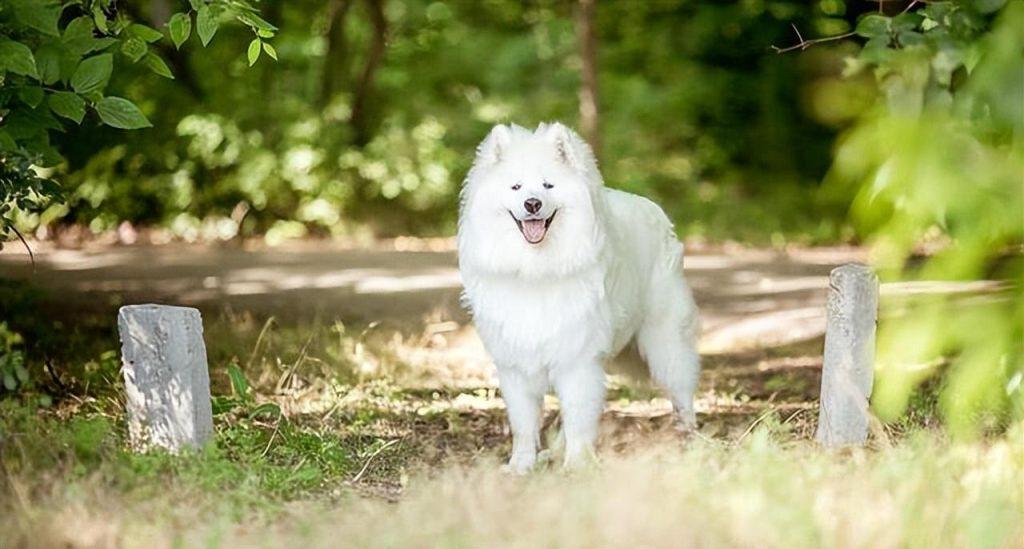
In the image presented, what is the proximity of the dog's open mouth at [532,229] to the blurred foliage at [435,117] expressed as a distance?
7.78m

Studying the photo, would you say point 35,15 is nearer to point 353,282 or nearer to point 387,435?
point 387,435

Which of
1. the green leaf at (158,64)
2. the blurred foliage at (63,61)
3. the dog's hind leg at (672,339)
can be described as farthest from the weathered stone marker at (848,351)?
the green leaf at (158,64)

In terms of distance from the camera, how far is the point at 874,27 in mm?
4957

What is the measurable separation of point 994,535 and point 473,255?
2.35 m

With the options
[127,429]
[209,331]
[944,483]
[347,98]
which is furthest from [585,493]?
[347,98]

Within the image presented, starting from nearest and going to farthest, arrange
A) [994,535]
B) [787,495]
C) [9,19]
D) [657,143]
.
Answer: [994,535] < [787,495] < [9,19] < [657,143]

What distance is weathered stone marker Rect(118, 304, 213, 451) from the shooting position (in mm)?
4758

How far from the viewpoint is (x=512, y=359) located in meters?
5.37

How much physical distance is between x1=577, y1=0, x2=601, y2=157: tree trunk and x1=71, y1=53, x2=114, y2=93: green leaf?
831cm

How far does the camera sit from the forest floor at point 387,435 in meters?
3.84

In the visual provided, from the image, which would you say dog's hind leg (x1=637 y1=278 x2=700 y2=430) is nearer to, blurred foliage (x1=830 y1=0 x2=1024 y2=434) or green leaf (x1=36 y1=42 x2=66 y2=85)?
green leaf (x1=36 y1=42 x2=66 y2=85)

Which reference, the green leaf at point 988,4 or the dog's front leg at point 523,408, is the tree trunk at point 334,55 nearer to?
the dog's front leg at point 523,408

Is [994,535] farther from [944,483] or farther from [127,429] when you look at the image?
[127,429]

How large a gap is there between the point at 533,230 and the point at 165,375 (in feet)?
4.82
